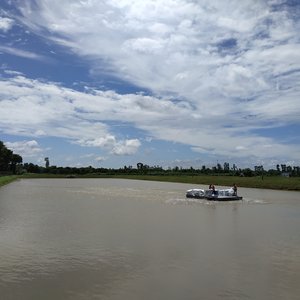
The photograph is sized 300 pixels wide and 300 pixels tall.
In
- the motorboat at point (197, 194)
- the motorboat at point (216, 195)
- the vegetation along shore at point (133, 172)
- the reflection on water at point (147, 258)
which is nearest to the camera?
the reflection on water at point (147, 258)

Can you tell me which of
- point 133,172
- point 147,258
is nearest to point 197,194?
point 147,258

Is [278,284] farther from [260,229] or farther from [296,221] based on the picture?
[296,221]

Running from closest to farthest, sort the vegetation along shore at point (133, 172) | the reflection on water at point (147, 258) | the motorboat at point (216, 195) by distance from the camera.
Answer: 1. the reflection on water at point (147, 258)
2. the motorboat at point (216, 195)
3. the vegetation along shore at point (133, 172)

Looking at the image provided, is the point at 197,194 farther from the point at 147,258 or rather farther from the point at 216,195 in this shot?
the point at 147,258

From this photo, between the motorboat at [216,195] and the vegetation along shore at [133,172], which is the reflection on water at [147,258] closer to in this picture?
the motorboat at [216,195]

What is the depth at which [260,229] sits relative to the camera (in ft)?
82.0

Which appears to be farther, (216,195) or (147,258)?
(216,195)

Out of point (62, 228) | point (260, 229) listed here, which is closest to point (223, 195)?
point (260, 229)

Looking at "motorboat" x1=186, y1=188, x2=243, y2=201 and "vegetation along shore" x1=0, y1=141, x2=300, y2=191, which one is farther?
"vegetation along shore" x1=0, y1=141, x2=300, y2=191

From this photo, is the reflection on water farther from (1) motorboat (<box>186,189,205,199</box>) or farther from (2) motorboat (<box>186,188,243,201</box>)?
(1) motorboat (<box>186,189,205,199</box>)

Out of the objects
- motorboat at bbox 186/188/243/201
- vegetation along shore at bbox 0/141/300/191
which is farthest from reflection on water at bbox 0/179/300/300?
vegetation along shore at bbox 0/141/300/191

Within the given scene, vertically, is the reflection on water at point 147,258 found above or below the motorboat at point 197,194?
below

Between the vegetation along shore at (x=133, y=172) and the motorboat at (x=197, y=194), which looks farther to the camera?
the vegetation along shore at (x=133, y=172)

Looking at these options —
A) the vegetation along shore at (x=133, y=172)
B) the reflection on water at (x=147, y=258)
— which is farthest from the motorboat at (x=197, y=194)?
the vegetation along shore at (x=133, y=172)
